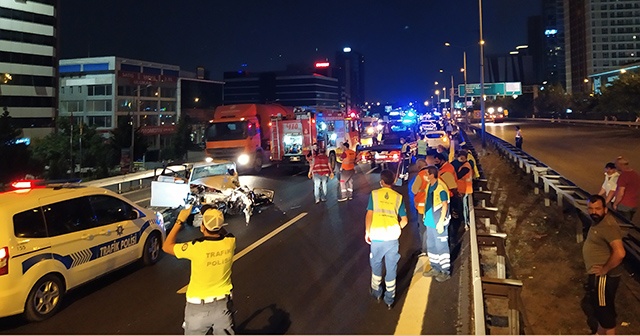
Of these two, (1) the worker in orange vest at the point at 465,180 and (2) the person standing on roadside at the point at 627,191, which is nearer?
(2) the person standing on roadside at the point at 627,191

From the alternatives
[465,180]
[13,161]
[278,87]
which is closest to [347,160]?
[465,180]

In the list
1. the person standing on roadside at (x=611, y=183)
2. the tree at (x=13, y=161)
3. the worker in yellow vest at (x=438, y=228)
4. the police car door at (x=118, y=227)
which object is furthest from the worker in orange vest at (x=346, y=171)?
the tree at (x=13, y=161)

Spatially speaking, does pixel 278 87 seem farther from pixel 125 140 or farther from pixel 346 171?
pixel 346 171

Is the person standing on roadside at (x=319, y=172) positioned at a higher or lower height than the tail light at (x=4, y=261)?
higher

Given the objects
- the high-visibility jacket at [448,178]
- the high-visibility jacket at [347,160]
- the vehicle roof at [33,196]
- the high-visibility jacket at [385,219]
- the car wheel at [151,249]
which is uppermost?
the high-visibility jacket at [347,160]

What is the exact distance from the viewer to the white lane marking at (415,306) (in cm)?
577

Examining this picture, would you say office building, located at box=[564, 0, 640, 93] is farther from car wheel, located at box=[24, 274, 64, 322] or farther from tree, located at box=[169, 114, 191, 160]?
car wheel, located at box=[24, 274, 64, 322]

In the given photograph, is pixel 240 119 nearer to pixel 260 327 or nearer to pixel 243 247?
pixel 243 247

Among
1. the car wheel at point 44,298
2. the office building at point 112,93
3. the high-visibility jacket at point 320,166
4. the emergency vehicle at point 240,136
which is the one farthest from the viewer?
the office building at point 112,93

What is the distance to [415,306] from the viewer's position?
649cm

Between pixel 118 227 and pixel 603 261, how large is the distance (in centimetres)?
663

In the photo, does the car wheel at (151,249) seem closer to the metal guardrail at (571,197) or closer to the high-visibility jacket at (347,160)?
the metal guardrail at (571,197)

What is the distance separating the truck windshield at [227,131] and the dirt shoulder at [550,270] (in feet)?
42.3

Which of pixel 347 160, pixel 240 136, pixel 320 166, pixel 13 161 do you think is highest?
pixel 240 136
